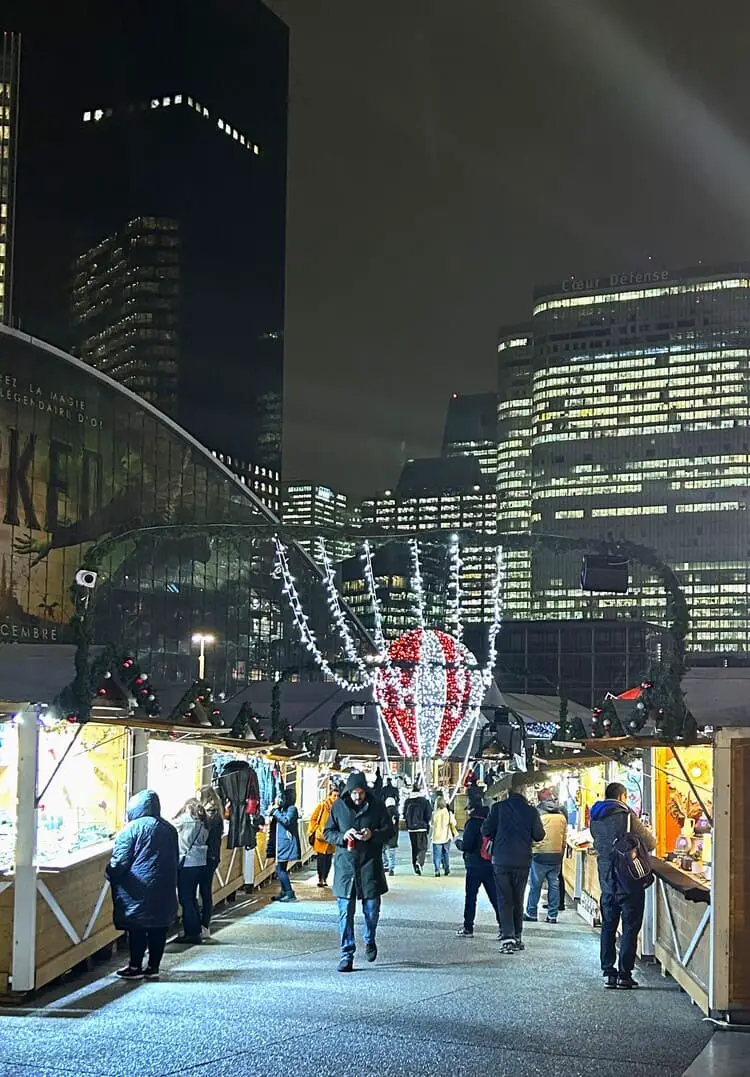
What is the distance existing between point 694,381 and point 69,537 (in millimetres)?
134123

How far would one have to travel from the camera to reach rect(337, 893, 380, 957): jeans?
10.1 m

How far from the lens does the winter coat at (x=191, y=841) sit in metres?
11.8

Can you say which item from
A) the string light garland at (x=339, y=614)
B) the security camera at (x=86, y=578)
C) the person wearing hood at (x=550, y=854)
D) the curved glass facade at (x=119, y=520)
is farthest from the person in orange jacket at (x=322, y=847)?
the curved glass facade at (x=119, y=520)

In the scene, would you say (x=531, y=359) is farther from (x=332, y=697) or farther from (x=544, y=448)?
(x=332, y=697)

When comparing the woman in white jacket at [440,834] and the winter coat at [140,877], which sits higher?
the winter coat at [140,877]

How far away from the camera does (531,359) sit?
19312 centimetres

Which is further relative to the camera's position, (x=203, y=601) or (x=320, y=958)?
(x=203, y=601)

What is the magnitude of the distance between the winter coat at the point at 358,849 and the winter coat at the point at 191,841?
1.73 m

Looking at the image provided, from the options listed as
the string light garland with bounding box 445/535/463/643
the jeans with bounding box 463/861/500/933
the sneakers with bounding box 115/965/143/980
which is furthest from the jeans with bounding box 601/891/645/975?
the string light garland with bounding box 445/535/463/643

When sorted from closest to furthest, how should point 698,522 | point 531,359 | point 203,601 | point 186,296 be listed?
point 203,601, point 698,522, point 186,296, point 531,359

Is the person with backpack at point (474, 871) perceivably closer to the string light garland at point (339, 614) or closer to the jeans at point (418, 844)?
the string light garland at point (339, 614)

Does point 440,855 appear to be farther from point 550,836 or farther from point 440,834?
point 550,836

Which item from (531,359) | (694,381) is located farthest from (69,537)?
(531,359)

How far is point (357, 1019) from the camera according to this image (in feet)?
26.9
